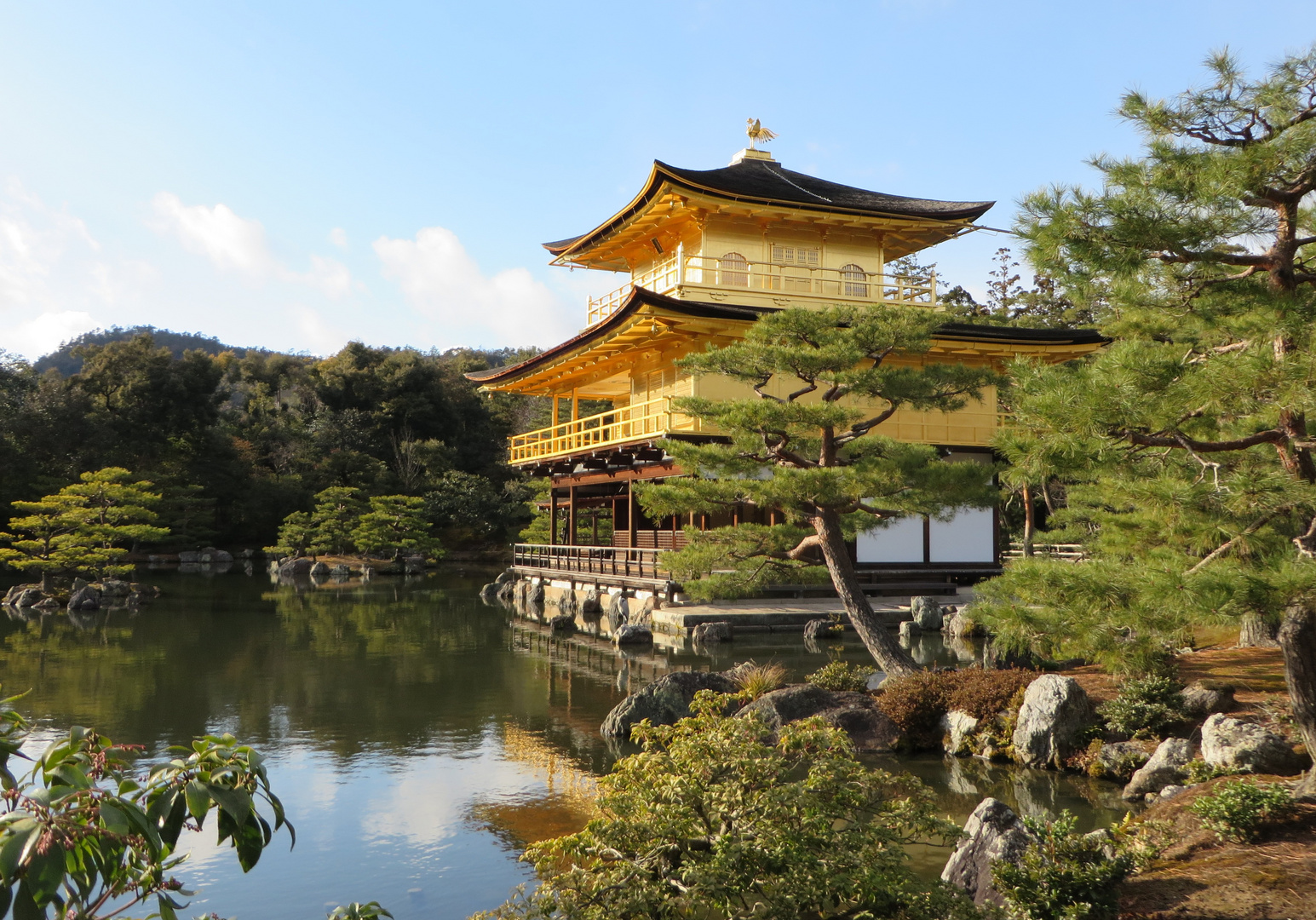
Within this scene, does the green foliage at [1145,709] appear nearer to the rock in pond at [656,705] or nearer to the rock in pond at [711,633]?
the rock in pond at [656,705]

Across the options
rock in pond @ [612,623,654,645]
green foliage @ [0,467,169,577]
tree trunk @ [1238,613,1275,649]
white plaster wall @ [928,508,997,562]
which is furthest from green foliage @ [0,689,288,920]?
green foliage @ [0,467,169,577]

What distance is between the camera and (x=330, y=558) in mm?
36344

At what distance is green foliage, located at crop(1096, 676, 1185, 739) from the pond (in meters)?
0.70

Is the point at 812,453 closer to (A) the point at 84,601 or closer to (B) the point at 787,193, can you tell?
(B) the point at 787,193

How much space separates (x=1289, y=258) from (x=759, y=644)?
36.4 feet

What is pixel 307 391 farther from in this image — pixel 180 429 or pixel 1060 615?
pixel 1060 615

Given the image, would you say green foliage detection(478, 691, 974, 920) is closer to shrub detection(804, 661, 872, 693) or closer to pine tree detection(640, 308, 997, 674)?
shrub detection(804, 661, 872, 693)

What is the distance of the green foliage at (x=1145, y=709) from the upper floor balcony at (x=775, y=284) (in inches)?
504

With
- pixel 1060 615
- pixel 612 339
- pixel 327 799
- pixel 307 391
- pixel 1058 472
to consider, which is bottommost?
pixel 327 799

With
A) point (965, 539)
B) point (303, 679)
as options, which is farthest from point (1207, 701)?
point (965, 539)

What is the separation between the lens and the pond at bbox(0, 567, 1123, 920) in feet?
19.7

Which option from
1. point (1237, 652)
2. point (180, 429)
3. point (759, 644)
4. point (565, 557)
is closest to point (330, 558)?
point (180, 429)

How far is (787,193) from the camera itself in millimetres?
20688

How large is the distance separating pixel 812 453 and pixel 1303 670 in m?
6.84
